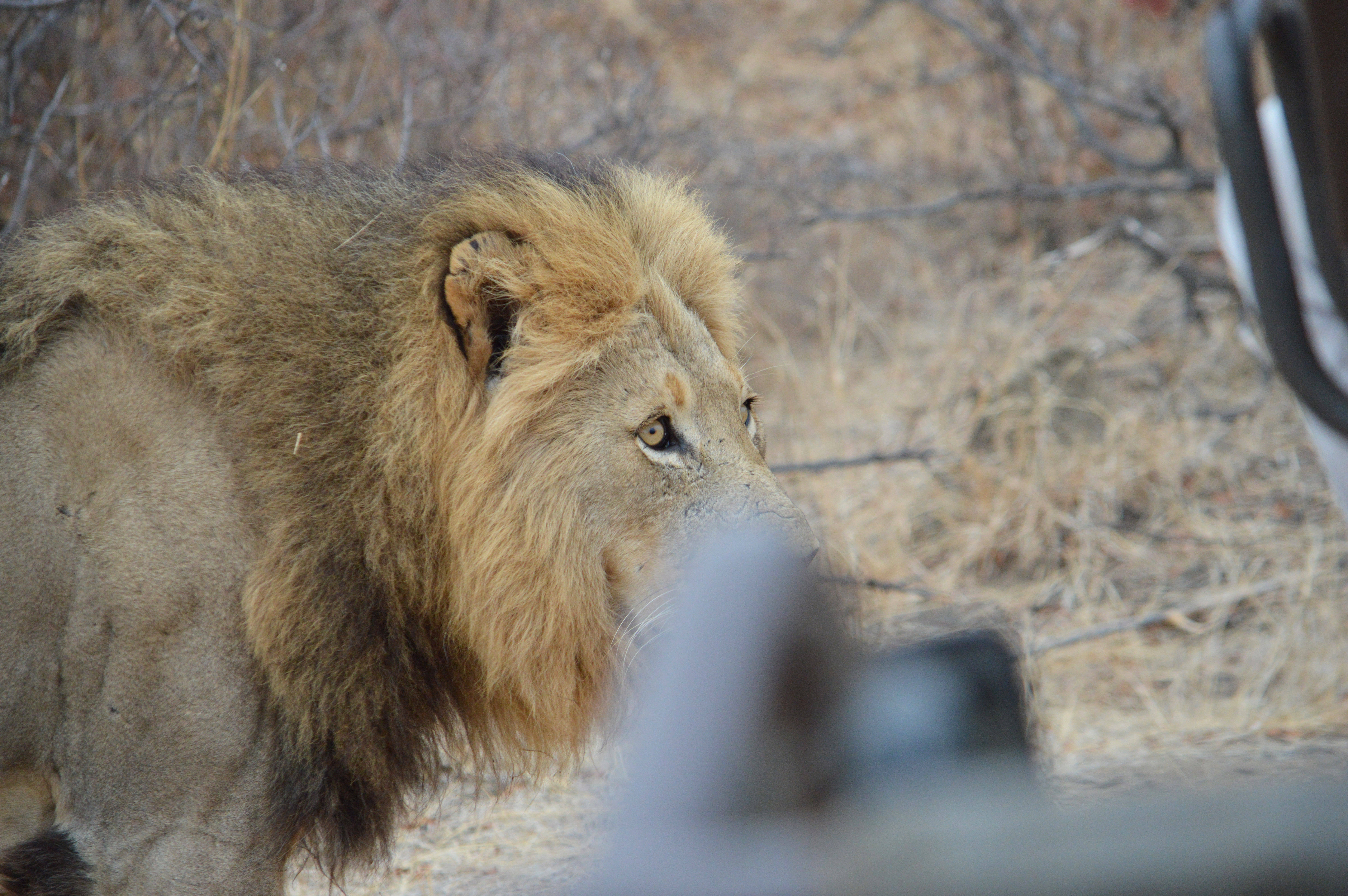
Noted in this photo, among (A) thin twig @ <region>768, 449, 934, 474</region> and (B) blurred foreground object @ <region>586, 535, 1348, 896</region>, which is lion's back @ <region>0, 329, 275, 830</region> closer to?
(B) blurred foreground object @ <region>586, 535, 1348, 896</region>

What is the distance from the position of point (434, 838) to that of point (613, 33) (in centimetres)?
748

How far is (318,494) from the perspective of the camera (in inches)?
95.4

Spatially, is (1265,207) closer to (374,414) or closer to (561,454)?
(561,454)

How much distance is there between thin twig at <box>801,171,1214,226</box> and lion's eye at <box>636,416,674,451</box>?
4271 millimetres

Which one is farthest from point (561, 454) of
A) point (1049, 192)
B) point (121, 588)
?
point (1049, 192)

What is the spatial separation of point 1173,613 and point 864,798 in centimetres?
514

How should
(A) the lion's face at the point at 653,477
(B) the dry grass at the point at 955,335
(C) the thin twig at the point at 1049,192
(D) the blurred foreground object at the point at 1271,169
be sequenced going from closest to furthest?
(D) the blurred foreground object at the point at 1271,169 < (A) the lion's face at the point at 653,477 < (B) the dry grass at the point at 955,335 < (C) the thin twig at the point at 1049,192

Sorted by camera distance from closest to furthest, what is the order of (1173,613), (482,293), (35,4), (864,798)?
1. (864,798)
2. (482,293)
3. (35,4)
4. (1173,613)

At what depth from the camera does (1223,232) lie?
281cm

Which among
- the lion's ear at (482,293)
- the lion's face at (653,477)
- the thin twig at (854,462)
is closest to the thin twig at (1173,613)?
the thin twig at (854,462)

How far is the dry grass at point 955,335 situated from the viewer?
15.0ft

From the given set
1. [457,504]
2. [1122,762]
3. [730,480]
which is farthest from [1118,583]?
[457,504]

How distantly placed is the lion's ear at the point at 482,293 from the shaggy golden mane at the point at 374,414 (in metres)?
0.02

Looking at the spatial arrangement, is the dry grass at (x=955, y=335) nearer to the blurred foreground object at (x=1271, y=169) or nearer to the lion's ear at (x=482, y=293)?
the lion's ear at (x=482, y=293)
